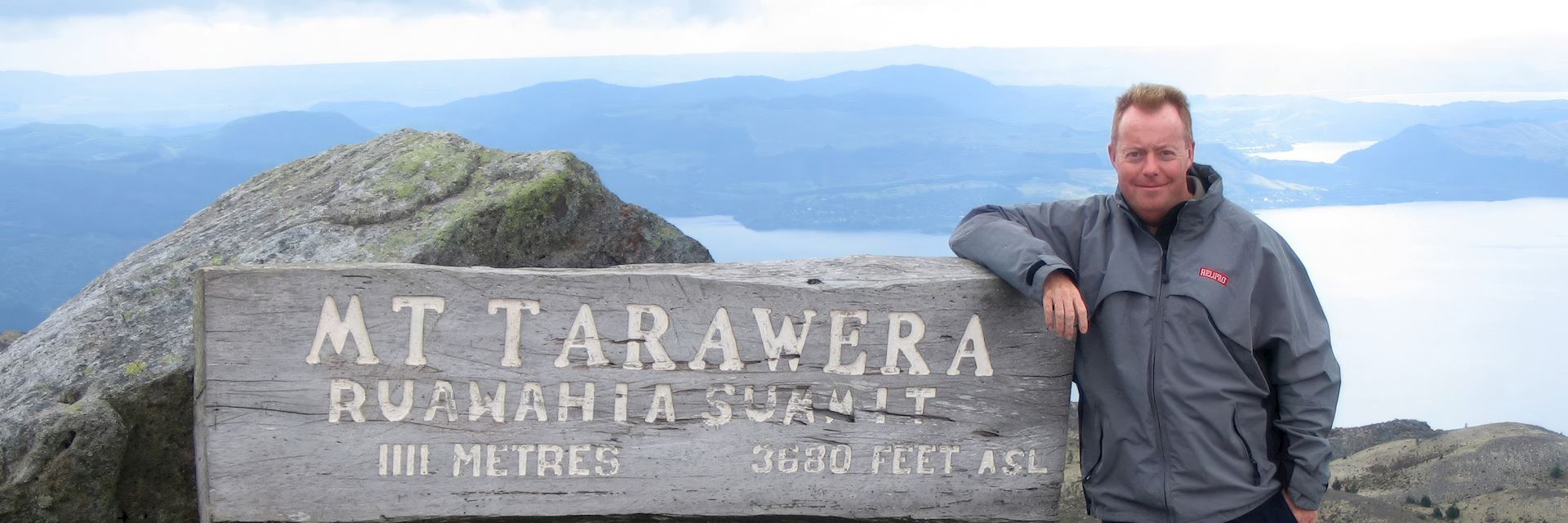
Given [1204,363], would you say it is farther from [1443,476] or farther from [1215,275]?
[1443,476]

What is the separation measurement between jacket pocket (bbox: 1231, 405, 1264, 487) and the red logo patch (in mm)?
396

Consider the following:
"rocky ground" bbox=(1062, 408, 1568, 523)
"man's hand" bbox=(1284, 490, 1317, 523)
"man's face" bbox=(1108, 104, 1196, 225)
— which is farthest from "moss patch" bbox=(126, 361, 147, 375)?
"rocky ground" bbox=(1062, 408, 1568, 523)

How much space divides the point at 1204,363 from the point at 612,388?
6.40 ft

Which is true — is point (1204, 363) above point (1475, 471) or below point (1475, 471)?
above

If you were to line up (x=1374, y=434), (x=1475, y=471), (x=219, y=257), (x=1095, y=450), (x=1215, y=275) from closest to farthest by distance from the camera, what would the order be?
(x=1215, y=275) → (x=1095, y=450) → (x=219, y=257) → (x=1475, y=471) → (x=1374, y=434)

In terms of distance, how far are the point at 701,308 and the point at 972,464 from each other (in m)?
1.15

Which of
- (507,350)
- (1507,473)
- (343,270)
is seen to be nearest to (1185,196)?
(507,350)

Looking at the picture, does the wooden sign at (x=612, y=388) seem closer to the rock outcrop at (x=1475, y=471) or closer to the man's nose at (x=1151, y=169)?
the man's nose at (x=1151, y=169)

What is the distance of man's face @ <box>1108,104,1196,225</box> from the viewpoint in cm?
351

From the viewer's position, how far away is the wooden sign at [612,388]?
3881 millimetres

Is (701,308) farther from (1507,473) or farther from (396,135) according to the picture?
(1507,473)

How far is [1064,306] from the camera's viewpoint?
347 cm

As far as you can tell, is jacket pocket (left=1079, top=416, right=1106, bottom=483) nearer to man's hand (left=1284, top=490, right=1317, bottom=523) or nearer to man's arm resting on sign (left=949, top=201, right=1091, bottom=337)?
man's arm resting on sign (left=949, top=201, right=1091, bottom=337)

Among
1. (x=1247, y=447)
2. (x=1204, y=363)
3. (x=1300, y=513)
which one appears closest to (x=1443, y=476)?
(x=1300, y=513)
